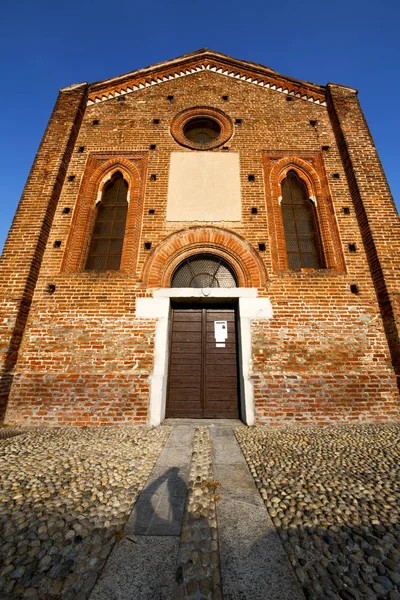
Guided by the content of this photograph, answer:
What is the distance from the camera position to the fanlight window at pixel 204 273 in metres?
6.08

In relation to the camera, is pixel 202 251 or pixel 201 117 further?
pixel 201 117

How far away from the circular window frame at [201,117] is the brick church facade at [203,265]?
0.19 feet

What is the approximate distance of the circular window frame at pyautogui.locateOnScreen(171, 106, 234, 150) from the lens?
24.1 ft

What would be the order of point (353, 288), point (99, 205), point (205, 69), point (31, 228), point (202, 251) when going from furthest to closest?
point (205, 69), point (99, 205), point (202, 251), point (31, 228), point (353, 288)

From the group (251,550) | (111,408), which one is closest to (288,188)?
(111,408)

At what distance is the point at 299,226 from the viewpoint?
670 cm

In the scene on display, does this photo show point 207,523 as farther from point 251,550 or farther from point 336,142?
point 336,142

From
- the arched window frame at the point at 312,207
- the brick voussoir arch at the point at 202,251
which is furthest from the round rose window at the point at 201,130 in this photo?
the brick voussoir arch at the point at 202,251

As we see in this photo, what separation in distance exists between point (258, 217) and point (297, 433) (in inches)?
195

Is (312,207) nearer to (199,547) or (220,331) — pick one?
(220,331)

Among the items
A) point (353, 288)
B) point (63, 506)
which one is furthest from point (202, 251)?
point (63, 506)

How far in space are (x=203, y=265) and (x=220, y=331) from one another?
1716 mm

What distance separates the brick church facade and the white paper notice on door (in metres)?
0.05

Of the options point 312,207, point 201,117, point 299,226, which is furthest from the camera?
point 201,117
